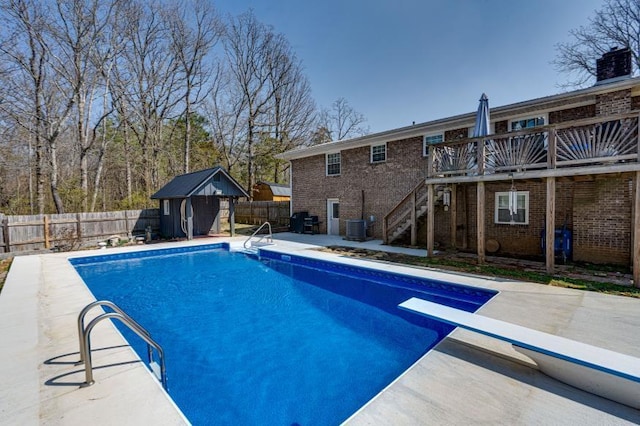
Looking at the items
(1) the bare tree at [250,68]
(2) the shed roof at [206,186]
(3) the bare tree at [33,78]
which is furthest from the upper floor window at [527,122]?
(1) the bare tree at [250,68]

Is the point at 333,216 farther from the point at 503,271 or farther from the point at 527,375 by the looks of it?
the point at 527,375

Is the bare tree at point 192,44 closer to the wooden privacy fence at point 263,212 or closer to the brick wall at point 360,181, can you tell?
the wooden privacy fence at point 263,212

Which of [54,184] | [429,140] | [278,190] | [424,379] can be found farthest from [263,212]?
[424,379]

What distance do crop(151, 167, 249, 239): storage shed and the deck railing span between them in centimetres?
1033

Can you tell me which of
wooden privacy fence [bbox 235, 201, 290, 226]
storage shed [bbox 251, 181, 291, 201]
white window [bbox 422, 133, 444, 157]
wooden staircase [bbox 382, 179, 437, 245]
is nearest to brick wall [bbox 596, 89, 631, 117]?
white window [bbox 422, 133, 444, 157]

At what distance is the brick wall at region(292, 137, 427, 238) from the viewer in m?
12.5

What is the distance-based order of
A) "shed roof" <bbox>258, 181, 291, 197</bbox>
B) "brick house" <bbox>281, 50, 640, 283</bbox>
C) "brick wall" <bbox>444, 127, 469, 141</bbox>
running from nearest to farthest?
"brick house" <bbox>281, 50, 640, 283</bbox> → "brick wall" <bbox>444, 127, 469, 141</bbox> → "shed roof" <bbox>258, 181, 291, 197</bbox>

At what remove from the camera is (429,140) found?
11.9 metres

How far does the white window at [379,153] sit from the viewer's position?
13.4 meters

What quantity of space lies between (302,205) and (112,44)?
47.4ft

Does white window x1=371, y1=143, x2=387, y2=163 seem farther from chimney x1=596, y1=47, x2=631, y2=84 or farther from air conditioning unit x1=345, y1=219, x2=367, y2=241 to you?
chimney x1=596, y1=47, x2=631, y2=84

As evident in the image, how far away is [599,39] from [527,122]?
1514 centimetres

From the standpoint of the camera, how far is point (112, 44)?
17375 mm

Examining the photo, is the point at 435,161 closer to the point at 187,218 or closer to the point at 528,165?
the point at 528,165
